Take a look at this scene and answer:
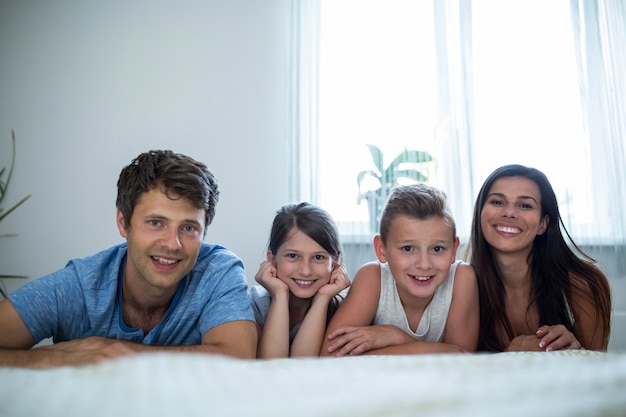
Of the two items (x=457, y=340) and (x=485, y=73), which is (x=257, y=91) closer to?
(x=485, y=73)

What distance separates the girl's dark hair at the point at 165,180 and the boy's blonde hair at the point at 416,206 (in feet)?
2.01

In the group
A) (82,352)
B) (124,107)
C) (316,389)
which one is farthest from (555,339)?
(124,107)

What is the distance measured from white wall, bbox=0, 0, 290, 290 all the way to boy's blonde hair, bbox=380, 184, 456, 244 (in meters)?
1.26

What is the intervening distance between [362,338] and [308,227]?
42 centimetres

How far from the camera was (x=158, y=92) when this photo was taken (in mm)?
2854

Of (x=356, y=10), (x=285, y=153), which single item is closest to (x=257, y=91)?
(x=285, y=153)

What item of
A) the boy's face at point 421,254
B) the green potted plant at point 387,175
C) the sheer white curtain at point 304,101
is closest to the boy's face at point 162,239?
the boy's face at point 421,254

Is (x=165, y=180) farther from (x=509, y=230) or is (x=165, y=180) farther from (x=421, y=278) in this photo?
(x=509, y=230)

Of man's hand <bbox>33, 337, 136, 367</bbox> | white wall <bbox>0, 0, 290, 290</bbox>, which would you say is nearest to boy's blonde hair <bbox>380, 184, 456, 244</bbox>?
man's hand <bbox>33, 337, 136, 367</bbox>

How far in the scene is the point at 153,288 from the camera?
1214 mm

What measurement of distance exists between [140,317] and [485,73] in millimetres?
2428

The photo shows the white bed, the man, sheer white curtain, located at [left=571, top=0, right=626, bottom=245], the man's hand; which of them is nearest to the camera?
the white bed

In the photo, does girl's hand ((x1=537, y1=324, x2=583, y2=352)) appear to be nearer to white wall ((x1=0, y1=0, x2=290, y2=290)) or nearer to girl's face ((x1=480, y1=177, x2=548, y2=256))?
girl's face ((x1=480, y1=177, x2=548, y2=256))

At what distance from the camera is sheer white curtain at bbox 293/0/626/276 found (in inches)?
103
